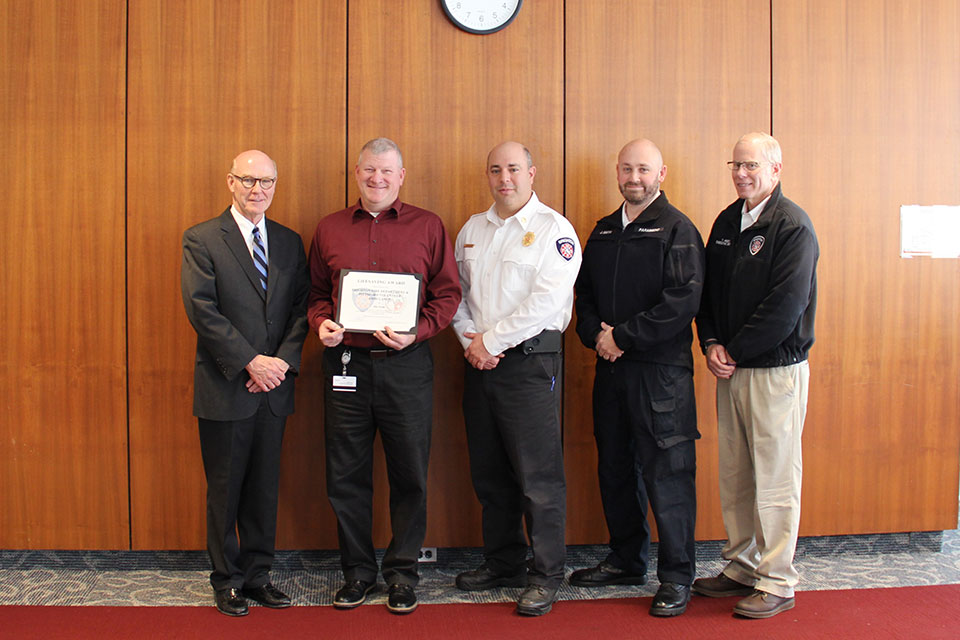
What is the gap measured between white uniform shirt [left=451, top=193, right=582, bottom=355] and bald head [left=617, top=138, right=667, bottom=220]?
30cm

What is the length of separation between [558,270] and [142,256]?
6.23ft

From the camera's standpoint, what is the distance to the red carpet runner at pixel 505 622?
258cm

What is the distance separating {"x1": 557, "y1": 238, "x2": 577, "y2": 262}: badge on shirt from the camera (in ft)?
9.13

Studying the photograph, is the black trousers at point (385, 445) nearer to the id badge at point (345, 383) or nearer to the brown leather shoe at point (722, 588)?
the id badge at point (345, 383)

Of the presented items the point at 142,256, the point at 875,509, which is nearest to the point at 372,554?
the point at 142,256

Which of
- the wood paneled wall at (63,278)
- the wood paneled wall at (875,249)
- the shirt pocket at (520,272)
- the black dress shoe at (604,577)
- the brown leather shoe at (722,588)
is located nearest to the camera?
the shirt pocket at (520,272)

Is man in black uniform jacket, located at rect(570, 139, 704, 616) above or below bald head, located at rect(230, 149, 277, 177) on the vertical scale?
below

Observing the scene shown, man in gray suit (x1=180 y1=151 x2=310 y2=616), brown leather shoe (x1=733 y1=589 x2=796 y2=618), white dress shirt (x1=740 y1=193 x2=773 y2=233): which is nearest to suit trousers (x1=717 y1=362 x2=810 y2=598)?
brown leather shoe (x1=733 y1=589 x2=796 y2=618)

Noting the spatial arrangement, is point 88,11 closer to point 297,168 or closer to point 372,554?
point 297,168

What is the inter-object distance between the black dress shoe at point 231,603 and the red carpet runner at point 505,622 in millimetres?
30

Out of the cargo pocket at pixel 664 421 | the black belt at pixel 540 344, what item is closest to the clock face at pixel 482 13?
the black belt at pixel 540 344

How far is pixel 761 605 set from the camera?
2705 millimetres

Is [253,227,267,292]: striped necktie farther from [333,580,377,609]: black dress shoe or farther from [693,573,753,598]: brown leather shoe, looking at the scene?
[693,573,753,598]: brown leather shoe

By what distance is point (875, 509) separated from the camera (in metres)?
3.46
